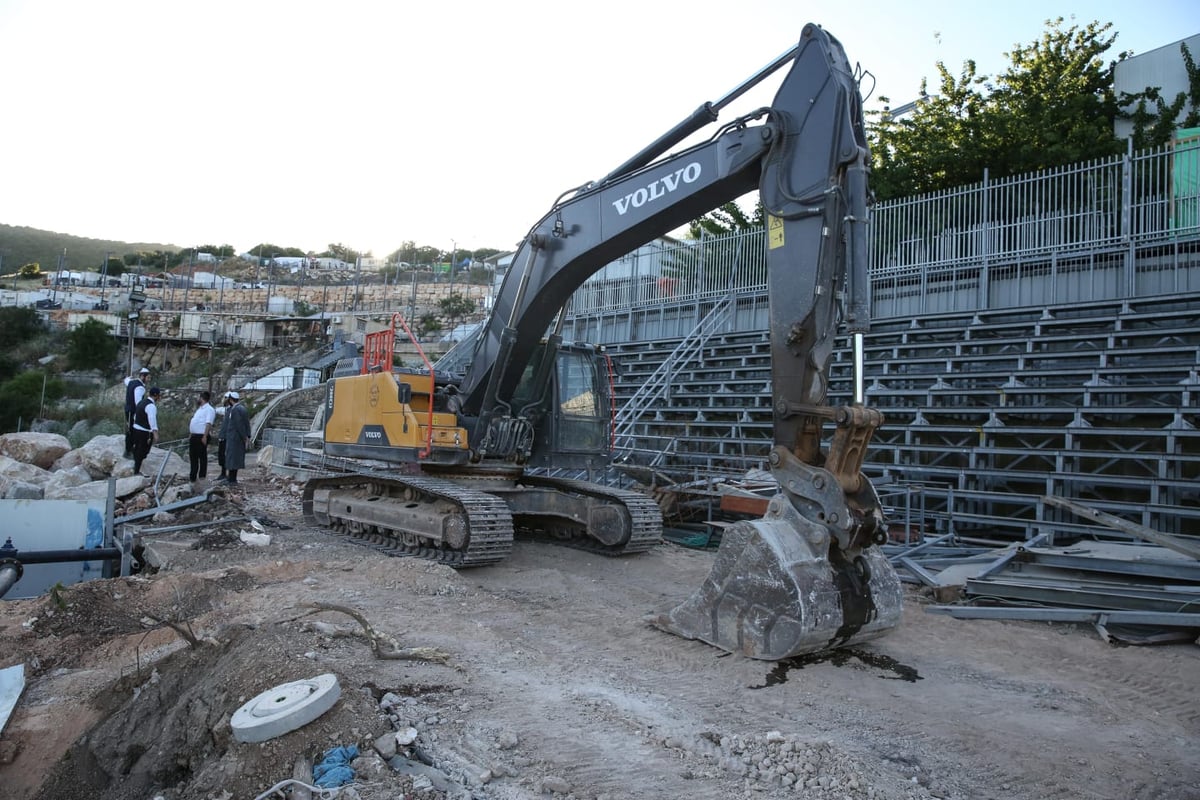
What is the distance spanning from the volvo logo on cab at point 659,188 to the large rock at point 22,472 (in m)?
9.77

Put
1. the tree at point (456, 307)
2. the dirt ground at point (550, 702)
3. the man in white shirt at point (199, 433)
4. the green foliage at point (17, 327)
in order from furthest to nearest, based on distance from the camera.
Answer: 1. the tree at point (456, 307)
2. the green foliage at point (17, 327)
3. the man in white shirt at point (199, 433)
4. the dirt ground at point (550, 702)

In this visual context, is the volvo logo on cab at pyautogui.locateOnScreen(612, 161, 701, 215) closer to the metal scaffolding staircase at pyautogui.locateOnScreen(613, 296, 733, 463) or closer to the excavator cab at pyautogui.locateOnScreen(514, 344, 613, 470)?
the excavator cab at pyautogui.locateOnScreen(514, 344, 613, 470)

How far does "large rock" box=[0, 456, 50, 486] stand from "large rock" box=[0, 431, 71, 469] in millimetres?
810

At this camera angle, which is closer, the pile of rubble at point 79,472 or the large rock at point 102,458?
the pile of rubble at point 79,472

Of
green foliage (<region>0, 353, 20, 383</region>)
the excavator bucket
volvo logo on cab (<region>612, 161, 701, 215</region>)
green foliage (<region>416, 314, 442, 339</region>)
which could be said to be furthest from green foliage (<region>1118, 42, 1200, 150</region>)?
green foliage (<region>0, 353, 20, 383</region>)

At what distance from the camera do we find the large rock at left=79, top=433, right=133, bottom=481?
12797 mm

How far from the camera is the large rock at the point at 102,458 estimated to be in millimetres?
12797

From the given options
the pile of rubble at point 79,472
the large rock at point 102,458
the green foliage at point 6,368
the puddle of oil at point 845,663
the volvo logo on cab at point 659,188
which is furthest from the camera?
the green foliage at point 6,368

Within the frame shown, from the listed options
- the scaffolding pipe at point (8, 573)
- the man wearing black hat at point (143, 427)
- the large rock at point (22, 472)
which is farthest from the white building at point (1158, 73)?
the large rock at point (22, 472)

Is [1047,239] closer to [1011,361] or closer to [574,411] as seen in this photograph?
[1011,361]

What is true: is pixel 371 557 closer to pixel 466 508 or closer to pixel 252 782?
pixel 466 508

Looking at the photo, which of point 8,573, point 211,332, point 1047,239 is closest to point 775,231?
point 8,573

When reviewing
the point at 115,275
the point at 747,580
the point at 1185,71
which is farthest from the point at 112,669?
the point at 115,275

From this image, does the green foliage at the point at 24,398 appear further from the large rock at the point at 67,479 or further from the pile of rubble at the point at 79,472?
the large rock at the point at 67,479
